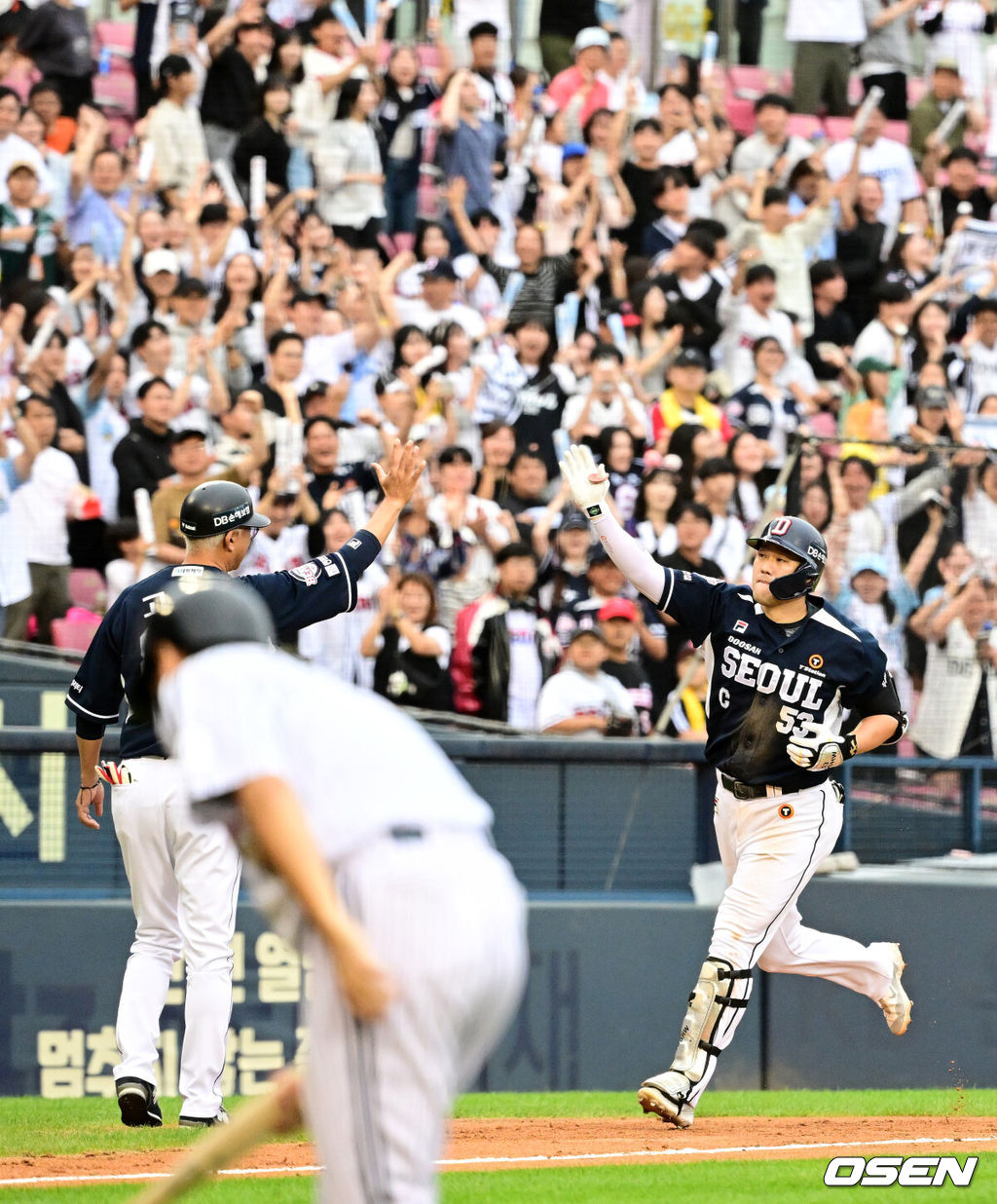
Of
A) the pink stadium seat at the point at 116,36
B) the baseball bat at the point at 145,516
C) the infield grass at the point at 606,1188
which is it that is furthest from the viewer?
the pink stadium seat at the point at 116,36

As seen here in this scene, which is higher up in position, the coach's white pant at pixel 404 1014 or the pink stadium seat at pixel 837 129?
the pink stadium seat at pixel 837 129

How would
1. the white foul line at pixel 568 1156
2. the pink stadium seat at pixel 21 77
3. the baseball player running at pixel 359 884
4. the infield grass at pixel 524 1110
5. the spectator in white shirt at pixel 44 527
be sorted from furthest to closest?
the pink stadium seat at pixel 21 77 < the spectator in white shirt at pixel 44 527 < the infield grass at pixel 524 1110 < the white foul line at pixel 568 1156 < the baseball player running at pixel 359 884

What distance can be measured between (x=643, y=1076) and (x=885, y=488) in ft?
11.7

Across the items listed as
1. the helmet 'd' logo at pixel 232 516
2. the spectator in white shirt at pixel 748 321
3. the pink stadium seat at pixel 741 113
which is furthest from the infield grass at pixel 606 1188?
the pink stadium seat at pixel 741 113

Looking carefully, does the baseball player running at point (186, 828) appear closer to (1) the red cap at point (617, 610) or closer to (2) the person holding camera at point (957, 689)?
(1) the red cap at point (617, 610)

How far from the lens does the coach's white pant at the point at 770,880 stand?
24.6ft

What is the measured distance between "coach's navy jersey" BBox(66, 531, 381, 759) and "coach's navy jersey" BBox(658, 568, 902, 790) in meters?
1.33

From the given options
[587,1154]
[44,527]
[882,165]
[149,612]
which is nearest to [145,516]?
[44,527]

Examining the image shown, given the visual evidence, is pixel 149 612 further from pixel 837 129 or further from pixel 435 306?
pixel 837 129

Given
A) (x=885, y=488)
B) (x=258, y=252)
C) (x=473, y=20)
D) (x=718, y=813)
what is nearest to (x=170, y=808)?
(x=718, y=813)

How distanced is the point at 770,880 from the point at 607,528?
151 centimetres

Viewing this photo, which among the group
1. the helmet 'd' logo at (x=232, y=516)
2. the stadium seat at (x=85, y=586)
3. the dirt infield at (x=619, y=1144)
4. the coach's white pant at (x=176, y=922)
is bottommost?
the dirt infield at (x=619, y=1144)

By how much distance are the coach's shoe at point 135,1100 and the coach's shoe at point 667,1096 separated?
71.2 inches

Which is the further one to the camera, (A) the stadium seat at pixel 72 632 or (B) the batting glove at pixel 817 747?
(A) the stadium seat at pixel 72 632
